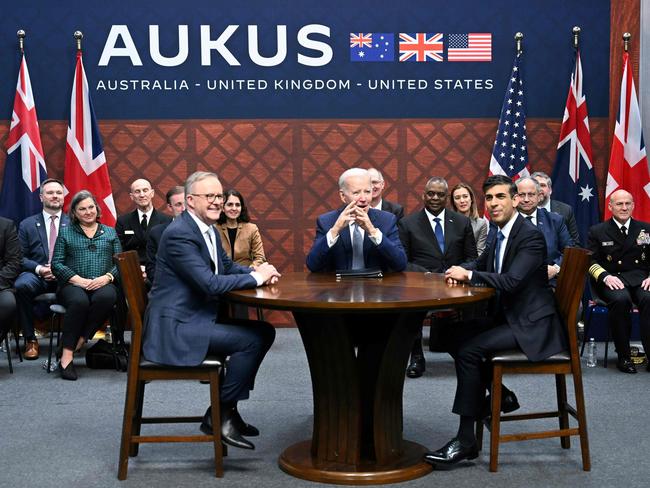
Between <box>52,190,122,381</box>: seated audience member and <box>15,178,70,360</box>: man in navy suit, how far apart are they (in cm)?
48

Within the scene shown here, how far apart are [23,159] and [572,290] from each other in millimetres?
5379

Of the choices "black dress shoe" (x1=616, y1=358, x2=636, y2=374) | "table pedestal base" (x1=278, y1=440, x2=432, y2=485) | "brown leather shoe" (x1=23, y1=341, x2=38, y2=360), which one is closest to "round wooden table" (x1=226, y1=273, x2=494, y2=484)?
"table pedestal base" (x1=278, y1=440, x2=432, y2=485)

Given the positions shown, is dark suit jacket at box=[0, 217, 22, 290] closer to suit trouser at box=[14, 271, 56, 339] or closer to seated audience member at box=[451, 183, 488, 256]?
suit trouser at box=[14, 271, 56, 339]

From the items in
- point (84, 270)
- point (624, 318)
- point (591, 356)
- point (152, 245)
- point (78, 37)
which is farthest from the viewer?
point (78, 37)

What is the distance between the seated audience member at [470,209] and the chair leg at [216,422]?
3.58 m

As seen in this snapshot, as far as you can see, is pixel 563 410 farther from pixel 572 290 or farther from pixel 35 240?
pixel 35 240

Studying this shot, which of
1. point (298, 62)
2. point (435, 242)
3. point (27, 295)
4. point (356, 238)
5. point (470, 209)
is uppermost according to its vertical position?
point (298, 62)

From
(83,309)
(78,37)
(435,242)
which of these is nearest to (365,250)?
(435,242)

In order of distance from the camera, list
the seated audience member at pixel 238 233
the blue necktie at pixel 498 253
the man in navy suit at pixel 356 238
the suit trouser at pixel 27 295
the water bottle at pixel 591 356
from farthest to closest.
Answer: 1. the suit trouser at pixel 27 295
2. the seated audience member at pixel 238 233
3. the water bottle at pixel 591 356
4. the man in navy suit at pixel 356 238
5. the blue necktie at pixel 498 253

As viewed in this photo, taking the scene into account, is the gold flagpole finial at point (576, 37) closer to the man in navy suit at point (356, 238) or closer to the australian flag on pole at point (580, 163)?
the australian flag on pole at point (580, 163)

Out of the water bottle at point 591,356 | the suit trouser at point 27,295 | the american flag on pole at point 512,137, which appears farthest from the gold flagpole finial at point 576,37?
the suit trouser at point 27,295

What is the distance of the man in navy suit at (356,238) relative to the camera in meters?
4.68

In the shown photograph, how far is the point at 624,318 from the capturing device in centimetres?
643

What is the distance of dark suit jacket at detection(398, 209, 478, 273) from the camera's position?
21.5ft
